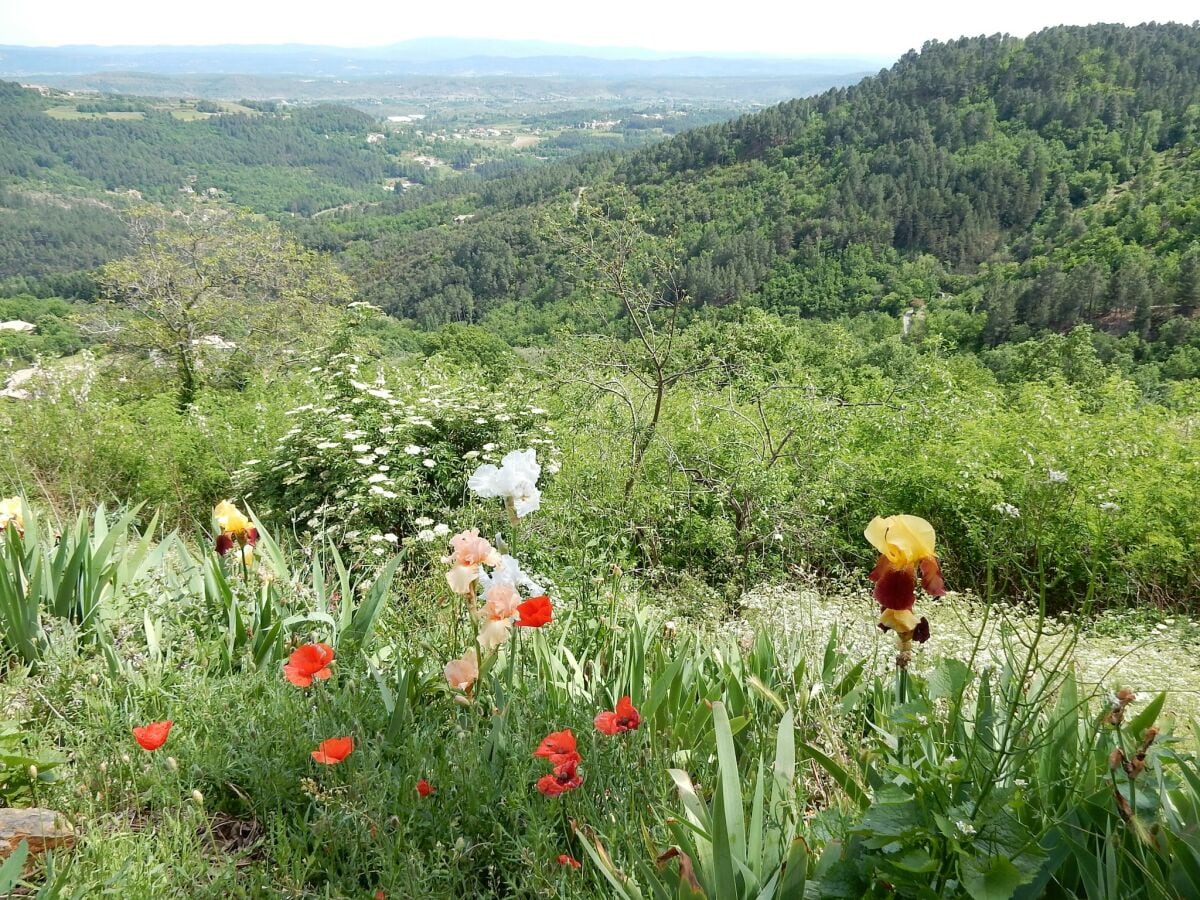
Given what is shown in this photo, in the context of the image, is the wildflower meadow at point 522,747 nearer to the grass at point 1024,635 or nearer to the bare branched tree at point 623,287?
the grass at point 1024,635

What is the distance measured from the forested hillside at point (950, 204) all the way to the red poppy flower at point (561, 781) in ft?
97.9

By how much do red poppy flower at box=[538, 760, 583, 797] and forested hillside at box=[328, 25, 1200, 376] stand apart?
2985cm

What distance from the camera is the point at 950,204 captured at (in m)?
46.6

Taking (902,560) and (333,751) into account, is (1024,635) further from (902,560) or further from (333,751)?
(333,751)

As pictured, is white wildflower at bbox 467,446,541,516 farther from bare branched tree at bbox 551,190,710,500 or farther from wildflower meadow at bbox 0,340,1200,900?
bare branched tree at bbox 551,190,710,500

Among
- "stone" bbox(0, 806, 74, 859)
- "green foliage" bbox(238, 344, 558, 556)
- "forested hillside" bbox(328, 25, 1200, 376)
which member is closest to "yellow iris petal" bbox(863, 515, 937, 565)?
"stone" bbox(0, 806, 74, 859)

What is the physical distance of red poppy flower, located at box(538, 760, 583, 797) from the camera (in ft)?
4.11

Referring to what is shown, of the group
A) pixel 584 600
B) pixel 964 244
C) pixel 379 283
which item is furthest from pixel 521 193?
pixel 584 600

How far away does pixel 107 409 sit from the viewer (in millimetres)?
8008

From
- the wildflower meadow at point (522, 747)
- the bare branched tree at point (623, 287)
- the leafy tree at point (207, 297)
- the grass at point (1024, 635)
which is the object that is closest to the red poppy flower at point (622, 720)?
the wildflower meadow at point (522, 747)

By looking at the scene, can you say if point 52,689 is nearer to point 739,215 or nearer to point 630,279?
point 630,279

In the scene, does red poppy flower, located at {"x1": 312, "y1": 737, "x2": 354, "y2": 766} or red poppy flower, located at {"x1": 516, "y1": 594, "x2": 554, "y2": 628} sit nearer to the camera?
red poppy flower, located at {"x1": 312, "y1": 737, "x2": 354, "y2": 766}

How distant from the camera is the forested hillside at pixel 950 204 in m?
31.8

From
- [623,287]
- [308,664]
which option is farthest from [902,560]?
[623,287]
